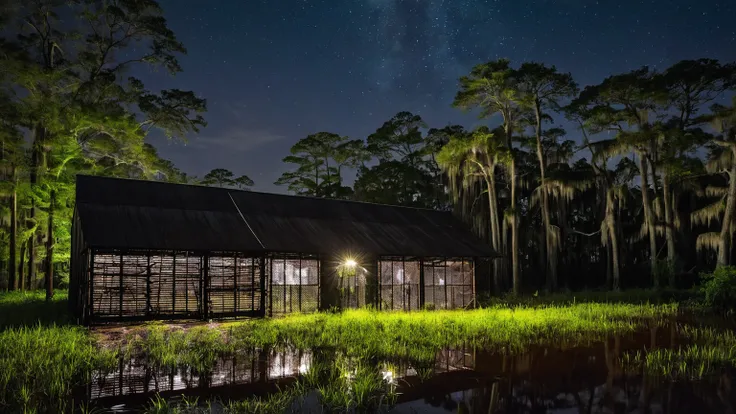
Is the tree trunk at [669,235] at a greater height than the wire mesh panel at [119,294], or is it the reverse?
the tree trunk at [669,235]

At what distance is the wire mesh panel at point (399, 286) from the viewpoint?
870 inches

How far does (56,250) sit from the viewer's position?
26.3 m

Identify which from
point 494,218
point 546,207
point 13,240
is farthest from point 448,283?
point 13,240

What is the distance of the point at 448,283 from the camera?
25.3 metres

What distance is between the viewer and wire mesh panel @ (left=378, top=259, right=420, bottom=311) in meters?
22.1

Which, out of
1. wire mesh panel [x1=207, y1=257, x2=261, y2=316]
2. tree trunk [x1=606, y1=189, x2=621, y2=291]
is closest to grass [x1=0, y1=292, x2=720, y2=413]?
wire mesh panel [x1=207, y1=257, x2=261, y2=316]

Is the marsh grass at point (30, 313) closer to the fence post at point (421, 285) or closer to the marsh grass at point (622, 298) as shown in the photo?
the fence post at point (421, 285)

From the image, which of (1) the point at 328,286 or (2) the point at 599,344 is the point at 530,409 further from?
(1) the point at 328,286

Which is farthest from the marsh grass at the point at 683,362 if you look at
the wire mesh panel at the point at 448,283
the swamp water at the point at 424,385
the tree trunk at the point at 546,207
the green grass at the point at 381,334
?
the tree trunk at the point at 546,207

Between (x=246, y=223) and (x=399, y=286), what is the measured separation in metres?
7.13

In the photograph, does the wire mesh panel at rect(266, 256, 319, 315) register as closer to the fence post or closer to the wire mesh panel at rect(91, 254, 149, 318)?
the fence post

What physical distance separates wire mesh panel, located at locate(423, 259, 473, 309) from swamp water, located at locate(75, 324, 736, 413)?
39.1 feet

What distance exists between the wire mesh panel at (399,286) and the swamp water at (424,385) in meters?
10.4

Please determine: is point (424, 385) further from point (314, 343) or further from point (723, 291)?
point (723, 291)
